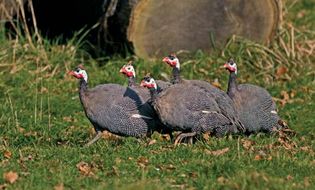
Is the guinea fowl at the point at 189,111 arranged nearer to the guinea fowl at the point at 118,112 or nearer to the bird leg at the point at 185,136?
the bird leg at the point at 185,136

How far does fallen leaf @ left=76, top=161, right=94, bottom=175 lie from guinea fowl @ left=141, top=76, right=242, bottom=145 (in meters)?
1.17

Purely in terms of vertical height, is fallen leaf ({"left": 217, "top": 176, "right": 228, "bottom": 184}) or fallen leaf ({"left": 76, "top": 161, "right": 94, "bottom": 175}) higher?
fallen leaf ({"left": 217, "top": 176, "right": 228, "bottom": 184})

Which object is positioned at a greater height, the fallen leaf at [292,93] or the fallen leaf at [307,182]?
the fallen leaf at [307,182]

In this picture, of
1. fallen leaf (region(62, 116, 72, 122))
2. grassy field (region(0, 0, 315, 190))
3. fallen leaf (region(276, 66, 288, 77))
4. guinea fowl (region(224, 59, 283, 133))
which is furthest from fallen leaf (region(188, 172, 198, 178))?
fallen leaf (region(276, 66, 288, 77))

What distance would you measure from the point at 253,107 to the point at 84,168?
241cm

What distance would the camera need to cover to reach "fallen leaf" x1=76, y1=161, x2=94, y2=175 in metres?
7.00

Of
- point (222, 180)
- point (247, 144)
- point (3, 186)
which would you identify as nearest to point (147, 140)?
point (247, 144)

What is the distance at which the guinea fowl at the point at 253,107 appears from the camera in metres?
8.91

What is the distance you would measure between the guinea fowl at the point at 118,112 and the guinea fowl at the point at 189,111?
0.22 metres

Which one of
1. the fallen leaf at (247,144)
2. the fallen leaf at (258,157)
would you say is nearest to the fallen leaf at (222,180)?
the fallen leaf at (258,157)

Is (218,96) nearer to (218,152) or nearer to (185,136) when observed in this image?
(185,136)

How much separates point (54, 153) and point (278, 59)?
4.66 metres

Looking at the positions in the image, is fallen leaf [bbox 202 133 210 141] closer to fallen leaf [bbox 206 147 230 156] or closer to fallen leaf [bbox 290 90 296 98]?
fallen leaf [bbox 206 147 230 156]

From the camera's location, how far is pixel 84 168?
23.3ft
